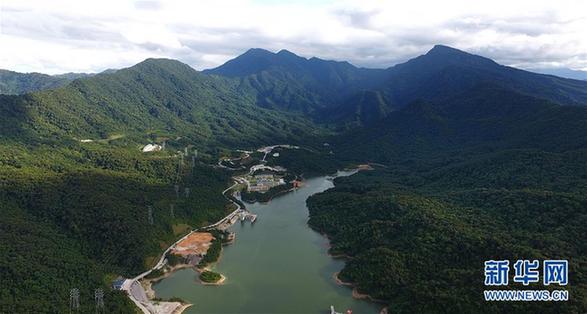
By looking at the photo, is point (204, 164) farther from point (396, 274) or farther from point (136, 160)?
point (396, 274)

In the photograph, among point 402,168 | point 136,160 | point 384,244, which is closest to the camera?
point 384,244

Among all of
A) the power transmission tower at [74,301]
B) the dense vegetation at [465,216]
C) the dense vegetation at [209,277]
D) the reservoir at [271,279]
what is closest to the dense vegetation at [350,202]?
the dense vegetation at [465,216]

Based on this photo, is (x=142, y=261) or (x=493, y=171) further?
(x=493, y=171)

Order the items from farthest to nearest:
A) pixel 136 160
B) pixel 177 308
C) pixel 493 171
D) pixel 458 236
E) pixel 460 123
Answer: pixel 460 123
pixel 136 160
pixel 493 171
pixel 458 236
pixel 177 308

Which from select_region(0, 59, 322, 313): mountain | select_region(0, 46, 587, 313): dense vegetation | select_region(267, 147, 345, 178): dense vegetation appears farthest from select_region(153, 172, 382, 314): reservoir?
select_region(267, 147, 345, 178): dense vegetation

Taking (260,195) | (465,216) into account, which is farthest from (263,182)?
(465,216)

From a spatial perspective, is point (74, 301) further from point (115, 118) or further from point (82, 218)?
point (115, 118)

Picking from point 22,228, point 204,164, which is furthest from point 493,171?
point 22,228
